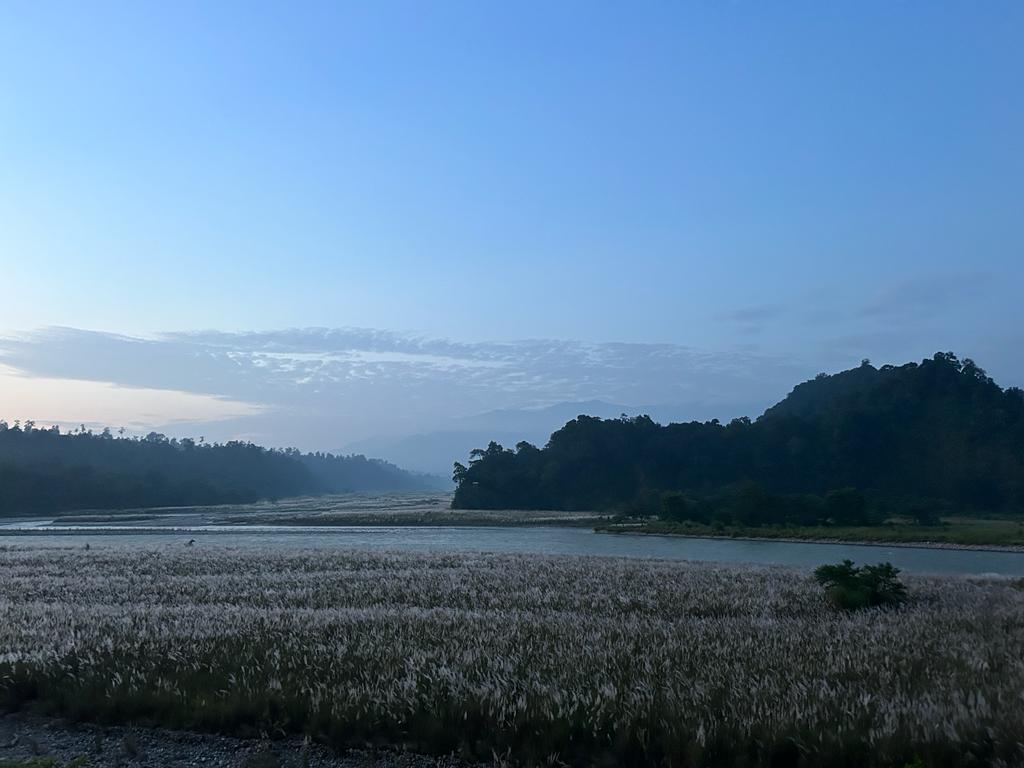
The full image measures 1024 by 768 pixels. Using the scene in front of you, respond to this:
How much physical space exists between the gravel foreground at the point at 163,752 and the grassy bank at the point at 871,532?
208ft

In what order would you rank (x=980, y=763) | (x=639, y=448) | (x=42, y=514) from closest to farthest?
(x=980, y=763) → (x=42, y=514) → (x=639, y=448)

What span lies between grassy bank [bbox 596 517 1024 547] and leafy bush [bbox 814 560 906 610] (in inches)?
1940

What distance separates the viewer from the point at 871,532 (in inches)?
2842

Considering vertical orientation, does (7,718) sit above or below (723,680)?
below

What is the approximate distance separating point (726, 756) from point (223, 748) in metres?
4.79

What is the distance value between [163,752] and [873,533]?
236 feet

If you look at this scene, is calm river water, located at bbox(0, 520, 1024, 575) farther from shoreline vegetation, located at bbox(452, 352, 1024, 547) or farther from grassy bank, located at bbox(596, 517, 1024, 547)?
shoreline vegetation, located at bbox(452, 352, 1024, 547)

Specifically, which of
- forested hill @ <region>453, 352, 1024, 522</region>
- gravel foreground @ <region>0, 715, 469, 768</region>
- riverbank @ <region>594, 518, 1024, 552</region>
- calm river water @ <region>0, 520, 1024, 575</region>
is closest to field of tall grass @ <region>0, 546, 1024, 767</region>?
gravel foreground @ <region>0, 715, 469, 768</region>

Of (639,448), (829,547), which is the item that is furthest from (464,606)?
(639,448)

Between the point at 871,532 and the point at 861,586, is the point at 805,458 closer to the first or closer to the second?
the point at 871,532

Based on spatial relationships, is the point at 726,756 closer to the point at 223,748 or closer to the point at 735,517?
the point at 223,748

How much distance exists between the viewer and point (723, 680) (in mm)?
9055

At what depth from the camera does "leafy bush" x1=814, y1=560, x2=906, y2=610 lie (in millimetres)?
17344

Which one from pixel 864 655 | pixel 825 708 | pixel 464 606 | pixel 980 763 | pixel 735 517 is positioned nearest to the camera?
pixel 980 763
